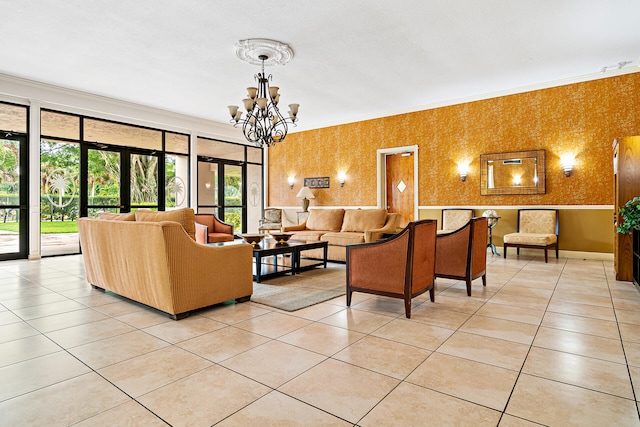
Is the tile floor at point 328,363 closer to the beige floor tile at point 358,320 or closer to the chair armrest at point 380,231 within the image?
the beige floor tile at point 358,320

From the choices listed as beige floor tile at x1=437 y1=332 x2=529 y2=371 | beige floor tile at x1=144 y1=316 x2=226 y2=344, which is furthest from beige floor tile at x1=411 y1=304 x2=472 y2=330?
beige floor tile at x1=144 y1=316 x2=226 y2=344

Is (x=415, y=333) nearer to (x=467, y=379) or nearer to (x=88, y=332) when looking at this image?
(x=467, y=379)

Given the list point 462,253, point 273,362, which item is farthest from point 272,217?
point 273,362

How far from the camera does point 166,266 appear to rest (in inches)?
113

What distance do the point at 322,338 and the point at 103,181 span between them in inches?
251

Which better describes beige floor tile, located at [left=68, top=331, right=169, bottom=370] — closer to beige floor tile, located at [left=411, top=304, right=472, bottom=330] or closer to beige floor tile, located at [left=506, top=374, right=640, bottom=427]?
beige floor tile, located at [left=411, top=304, right=472, bottom=330]

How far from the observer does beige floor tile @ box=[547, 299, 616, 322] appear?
10.00ft

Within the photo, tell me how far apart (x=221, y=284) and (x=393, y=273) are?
1526mm

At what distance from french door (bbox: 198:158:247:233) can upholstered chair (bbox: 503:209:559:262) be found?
650cm

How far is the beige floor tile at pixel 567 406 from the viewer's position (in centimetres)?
157

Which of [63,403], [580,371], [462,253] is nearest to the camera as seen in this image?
[63,403]

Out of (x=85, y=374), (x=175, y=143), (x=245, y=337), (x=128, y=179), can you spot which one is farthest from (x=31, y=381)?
(x=175, y=143)

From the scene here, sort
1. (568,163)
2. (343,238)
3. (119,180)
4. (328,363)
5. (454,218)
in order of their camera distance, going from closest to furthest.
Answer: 1. (328,363)
2. (343,238)
3. (568,163)
4. (454,218)
5. (119,180)

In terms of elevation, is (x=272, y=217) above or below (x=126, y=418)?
above
